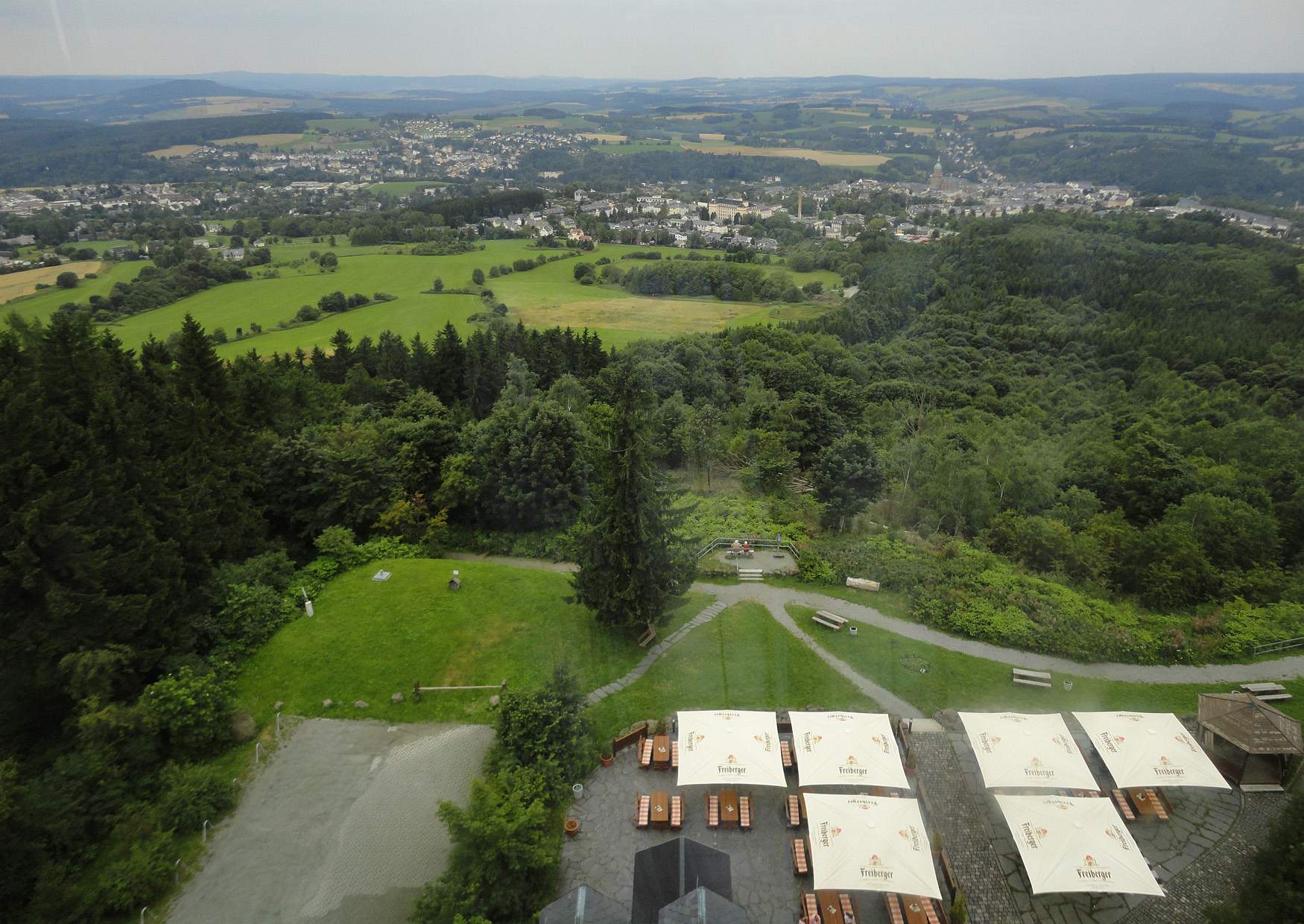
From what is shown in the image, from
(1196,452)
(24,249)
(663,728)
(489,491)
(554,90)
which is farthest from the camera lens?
(554,90)

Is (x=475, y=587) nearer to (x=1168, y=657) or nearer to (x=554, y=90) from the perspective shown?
(x=1168, y=657)

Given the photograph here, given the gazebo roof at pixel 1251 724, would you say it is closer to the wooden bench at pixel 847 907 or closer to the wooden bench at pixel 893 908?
the wooden bench at pixel 893 908

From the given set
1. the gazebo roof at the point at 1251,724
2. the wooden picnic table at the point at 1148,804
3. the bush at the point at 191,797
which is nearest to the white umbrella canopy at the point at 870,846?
the wooden picnic table at the point at 1148,804

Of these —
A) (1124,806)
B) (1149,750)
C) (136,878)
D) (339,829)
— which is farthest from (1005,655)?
(136,878)

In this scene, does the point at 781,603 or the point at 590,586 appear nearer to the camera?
the point at 590,586

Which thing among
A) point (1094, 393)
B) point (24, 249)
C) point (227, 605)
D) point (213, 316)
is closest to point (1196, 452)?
point (1094, 393)

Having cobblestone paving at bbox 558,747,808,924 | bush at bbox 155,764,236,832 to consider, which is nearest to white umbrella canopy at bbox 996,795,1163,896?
cobblestone paving at bbox 558,747,808,924

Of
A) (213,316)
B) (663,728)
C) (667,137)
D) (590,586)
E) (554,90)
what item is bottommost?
(663,728)

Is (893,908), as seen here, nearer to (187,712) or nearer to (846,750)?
(846,750)
